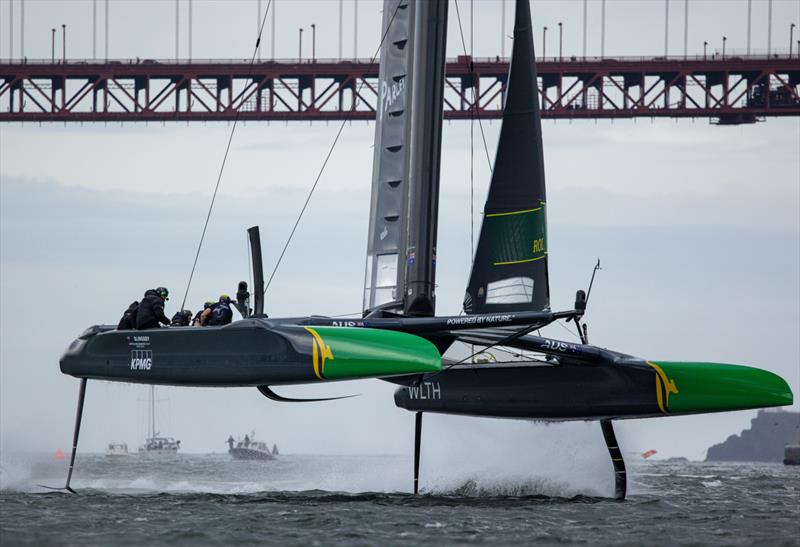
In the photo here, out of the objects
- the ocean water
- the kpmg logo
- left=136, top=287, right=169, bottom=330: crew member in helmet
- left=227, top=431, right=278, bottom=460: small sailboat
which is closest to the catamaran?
the kpmg logo

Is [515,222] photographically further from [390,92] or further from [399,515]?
[399,515]

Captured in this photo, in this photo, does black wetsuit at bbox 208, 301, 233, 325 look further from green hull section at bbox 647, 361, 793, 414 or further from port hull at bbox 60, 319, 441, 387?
green hull section at bbox 647, 361, 793, 414

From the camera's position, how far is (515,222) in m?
14.6

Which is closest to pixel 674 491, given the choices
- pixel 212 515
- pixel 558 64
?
pixel 212 515

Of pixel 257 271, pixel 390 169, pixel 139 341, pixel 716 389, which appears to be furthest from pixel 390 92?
pixel 716 389

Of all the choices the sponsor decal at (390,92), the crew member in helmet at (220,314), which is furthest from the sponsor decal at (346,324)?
the sponsor decal at (390,92)

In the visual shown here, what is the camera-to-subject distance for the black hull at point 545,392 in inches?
557

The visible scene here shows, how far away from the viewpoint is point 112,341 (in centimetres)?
1390

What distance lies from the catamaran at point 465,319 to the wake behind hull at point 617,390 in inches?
0.5

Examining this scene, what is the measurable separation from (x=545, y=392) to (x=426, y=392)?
4.51 feet

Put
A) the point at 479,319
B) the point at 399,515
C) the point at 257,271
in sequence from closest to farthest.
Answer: the point at 399,515, the point at 479,319, the point at 257,271

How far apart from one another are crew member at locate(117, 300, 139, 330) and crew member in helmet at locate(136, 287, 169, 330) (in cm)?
13

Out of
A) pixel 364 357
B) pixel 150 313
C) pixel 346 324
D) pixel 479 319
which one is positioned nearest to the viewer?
pixel 364 357

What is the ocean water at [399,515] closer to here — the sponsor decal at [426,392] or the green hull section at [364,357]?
the sponsor decal at [426,392]
